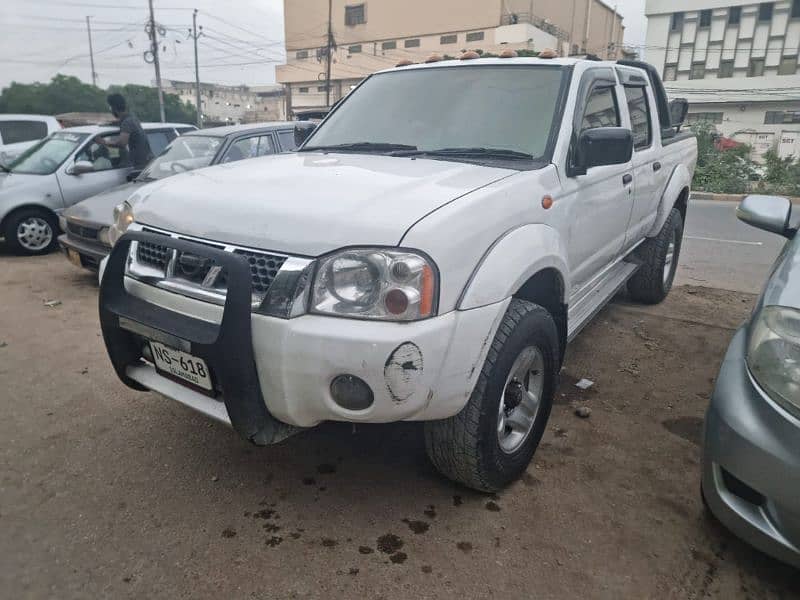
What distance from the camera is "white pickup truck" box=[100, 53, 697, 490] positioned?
1.96 metres

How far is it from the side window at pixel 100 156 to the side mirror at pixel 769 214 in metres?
7.11

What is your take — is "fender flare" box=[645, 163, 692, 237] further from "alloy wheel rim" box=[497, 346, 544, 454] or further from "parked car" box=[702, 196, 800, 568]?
"parked car" box=[702, 196, 800, 568]

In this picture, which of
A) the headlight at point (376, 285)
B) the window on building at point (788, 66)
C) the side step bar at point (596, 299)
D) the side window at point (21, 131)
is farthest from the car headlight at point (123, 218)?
the window on building at point (788, 66)

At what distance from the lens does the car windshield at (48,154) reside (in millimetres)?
7316

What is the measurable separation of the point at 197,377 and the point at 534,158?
5.78 feet

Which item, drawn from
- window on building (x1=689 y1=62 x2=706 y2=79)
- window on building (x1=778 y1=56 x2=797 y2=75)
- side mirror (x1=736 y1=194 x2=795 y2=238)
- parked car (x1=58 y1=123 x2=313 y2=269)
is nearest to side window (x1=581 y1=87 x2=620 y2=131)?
side mirror (x1=736 y1=194 x2=795 y2=238)

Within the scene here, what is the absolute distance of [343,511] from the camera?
8.07ft

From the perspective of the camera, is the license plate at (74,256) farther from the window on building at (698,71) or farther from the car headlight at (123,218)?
the window on building at (698,71)

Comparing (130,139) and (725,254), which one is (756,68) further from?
(130,139)

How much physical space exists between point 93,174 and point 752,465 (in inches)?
302

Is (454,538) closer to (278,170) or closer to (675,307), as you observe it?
(278,170)

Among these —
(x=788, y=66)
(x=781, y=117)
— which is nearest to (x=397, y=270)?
(x=781, y=117)

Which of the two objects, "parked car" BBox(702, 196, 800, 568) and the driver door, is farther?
the driver door

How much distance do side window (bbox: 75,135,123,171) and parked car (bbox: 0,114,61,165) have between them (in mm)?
3181
